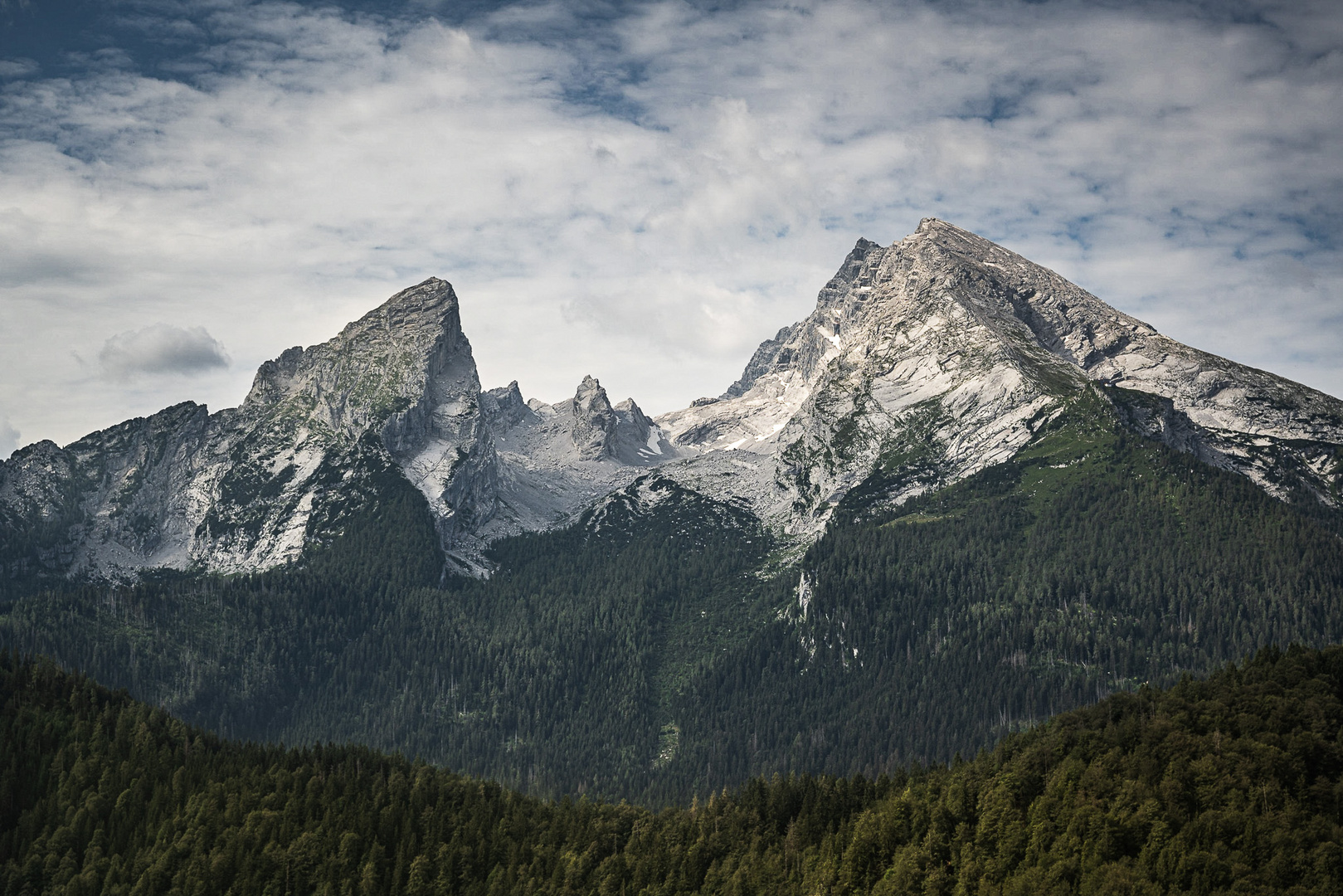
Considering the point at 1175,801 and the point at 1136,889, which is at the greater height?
the point at 1175,801

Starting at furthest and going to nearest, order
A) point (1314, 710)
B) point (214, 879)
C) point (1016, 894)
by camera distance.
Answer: point (214, 879) < point (1314, 710) < point (1016, 894)

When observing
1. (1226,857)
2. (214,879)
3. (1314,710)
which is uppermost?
(1314,710)

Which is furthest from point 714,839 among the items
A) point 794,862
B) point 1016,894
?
point 1016,894

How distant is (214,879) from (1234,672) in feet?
498

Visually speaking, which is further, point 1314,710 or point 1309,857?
point 1314,710

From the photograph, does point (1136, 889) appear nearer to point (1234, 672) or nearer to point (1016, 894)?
point (1016, 894)

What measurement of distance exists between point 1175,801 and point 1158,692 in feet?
117

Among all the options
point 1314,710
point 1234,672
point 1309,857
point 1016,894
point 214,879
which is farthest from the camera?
point 214,879

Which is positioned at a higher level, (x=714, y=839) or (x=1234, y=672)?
(x=1234, y=672)

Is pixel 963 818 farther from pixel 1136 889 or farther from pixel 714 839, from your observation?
pixel 714 839

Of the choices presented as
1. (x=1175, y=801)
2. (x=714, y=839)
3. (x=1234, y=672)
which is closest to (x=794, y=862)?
(x=714, y=839)

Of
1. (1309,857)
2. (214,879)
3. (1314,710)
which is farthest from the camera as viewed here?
(214,879)

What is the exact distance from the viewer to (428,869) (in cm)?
19975

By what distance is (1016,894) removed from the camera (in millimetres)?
148625
